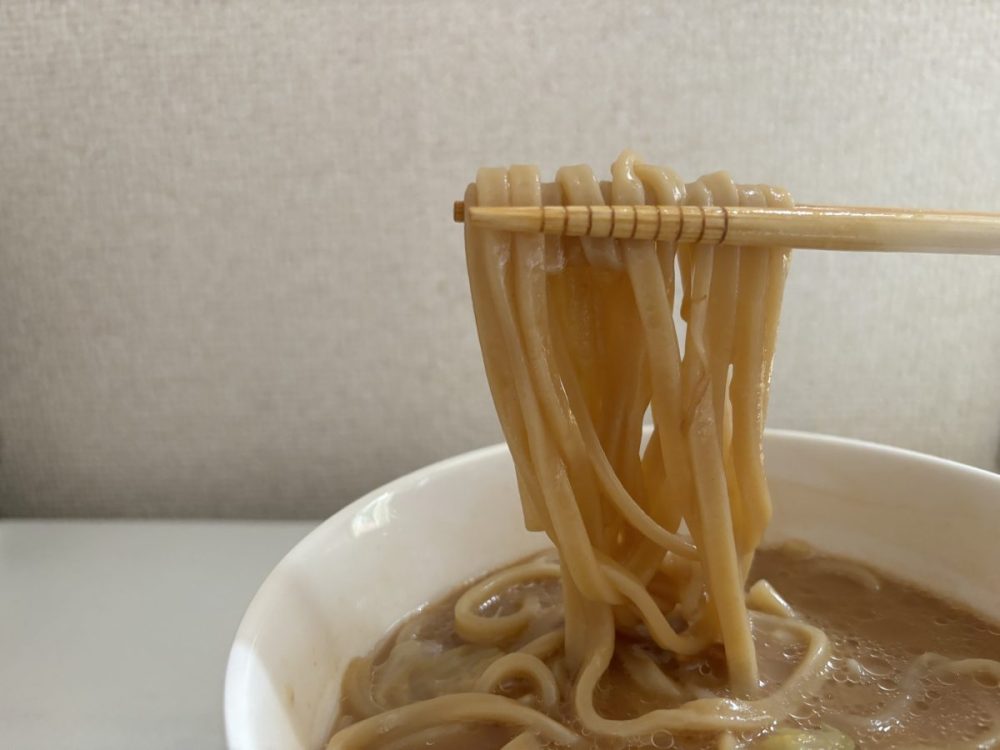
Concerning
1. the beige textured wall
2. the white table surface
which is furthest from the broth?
the beige textured wall

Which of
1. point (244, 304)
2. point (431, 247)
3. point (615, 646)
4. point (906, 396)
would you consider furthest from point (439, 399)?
point (906, 396)

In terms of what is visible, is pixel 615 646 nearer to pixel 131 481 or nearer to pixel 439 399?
pixel 439 399

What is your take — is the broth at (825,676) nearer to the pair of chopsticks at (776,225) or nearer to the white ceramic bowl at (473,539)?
the white ceramic bowl at (473,539)

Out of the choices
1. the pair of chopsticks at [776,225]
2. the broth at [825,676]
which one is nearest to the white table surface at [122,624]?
the broth at [825,676]

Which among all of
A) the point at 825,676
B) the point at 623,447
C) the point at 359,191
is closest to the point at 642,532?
the point at 623,447

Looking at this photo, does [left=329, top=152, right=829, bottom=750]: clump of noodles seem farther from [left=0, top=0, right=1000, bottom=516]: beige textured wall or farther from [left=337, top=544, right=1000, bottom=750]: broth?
[left=0, top=0, right=1000, bottom=516]: beige textured wall

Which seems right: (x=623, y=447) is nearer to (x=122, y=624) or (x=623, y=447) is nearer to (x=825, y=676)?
(x=825, y=676)
